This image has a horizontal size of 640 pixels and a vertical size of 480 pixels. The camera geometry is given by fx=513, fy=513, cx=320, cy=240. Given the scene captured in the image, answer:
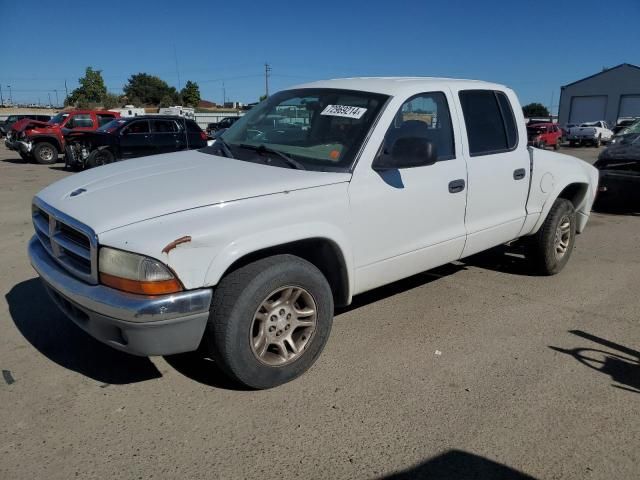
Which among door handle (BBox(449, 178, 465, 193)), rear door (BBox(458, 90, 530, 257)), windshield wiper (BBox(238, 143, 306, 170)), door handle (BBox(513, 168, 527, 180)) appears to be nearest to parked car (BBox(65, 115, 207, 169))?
windshield wiper (BBox(238, 143, 306, 170))

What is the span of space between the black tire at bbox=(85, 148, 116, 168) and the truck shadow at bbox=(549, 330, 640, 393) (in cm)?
1267

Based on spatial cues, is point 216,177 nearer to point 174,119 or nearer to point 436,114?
point 436,114

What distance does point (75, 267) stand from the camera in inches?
111

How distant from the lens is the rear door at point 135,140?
14.0 m

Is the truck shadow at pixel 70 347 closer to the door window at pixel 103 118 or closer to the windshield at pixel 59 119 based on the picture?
the door window at pixel 103 118

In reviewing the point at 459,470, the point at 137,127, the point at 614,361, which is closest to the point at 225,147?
the point at 459,470

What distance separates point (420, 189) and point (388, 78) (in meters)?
1.04

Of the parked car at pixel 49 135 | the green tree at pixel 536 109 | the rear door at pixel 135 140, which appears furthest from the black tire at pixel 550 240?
the green tree at pixel 536 109

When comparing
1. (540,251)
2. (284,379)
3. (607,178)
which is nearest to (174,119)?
(607,178)

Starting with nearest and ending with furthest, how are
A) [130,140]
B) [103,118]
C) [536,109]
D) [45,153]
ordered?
[130,140] < [45,153] < [103,118] < [536,109]

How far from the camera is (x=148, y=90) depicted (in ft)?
318

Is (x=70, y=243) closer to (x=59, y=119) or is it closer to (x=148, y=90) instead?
(x=59, y=119)

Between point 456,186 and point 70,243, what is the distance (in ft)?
8.64

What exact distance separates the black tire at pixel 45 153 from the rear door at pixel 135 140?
17.6ft
